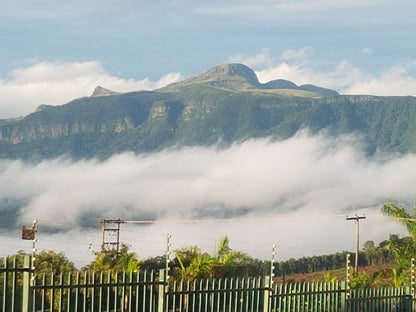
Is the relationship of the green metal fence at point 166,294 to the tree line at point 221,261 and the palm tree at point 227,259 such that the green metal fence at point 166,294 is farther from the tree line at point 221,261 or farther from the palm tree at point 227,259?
the palm tree at point 227,259

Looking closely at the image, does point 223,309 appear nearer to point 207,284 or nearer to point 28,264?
point 207,284

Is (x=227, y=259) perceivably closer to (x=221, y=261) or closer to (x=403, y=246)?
(x=221, y=261)

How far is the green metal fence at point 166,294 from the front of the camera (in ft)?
35.2

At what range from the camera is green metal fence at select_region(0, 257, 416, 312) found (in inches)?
422

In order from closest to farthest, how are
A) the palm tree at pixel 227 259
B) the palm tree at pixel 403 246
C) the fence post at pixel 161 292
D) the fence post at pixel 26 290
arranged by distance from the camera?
the fence post at pixel 26 290, the fence post at pixel 161 292, the palm tree at pixel 227 259, the palm tree at pixel 403 246

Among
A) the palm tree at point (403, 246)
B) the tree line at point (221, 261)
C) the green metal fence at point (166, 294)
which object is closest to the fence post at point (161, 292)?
the green metal fence at point (166, 294)

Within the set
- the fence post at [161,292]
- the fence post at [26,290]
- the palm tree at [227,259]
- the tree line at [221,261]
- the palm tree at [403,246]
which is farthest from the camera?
the palm tree at [403,246]

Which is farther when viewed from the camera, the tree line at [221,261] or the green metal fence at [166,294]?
the tree line at [221,261]

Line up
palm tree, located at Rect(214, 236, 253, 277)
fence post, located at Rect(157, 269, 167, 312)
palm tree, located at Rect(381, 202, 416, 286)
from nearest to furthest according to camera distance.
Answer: fence post, located at Rect(157, 269, 167, 312)
palm tree, located at Rect(214, 236, 253, 277)
palm tree, located at Rect(381, 202, 416, 286)

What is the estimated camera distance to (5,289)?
32.4ft

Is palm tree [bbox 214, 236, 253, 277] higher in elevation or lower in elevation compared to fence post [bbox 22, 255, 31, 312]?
lower

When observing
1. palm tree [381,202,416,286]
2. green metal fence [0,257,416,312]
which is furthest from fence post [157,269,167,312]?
palm tree [381,202,416,286]

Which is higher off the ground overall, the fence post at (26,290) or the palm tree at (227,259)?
the fence post at (26,290)

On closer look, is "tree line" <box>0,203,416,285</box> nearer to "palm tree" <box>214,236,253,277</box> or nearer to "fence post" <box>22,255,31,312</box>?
"palm tree" <box>214,236,253,277</box>
